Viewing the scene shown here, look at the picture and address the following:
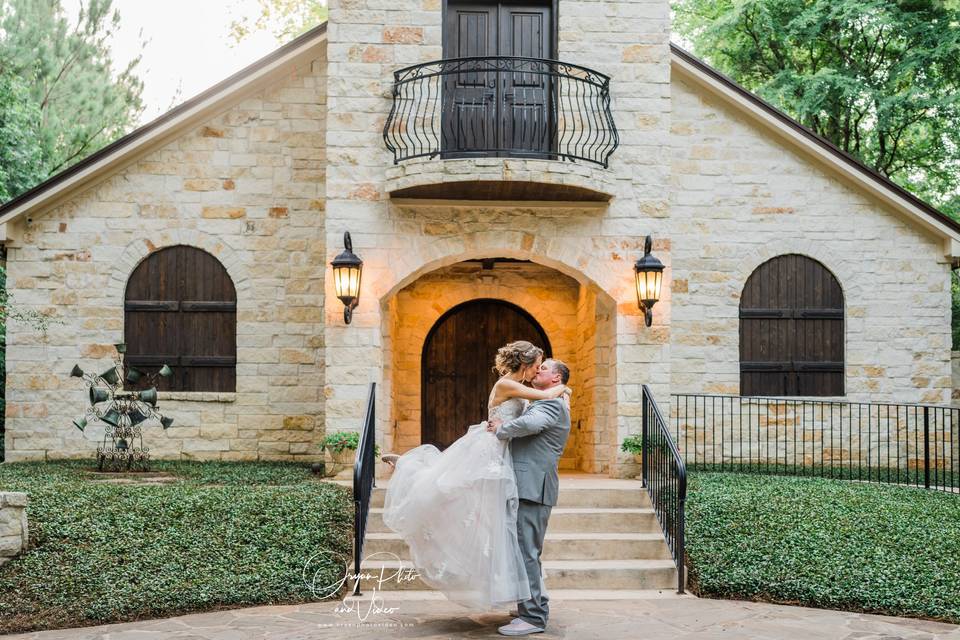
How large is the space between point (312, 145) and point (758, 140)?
5.92 metres

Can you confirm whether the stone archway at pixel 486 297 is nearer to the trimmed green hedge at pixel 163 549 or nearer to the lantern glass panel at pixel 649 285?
the lantern glass panel at pixel 649 285

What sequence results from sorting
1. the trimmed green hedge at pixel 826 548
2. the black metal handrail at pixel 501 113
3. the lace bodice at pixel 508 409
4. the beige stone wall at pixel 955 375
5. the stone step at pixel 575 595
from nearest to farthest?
1. the lace bodice at pixel 508 409
2. the trimmed green hedge at pixel 826 548
3. the stone step at pixel 575 595
4. the black metal handrail at pixel 501 113
5. the beige stone wall at pixel 955 375

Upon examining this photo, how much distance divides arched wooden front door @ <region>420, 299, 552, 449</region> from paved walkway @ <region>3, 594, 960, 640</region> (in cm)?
613

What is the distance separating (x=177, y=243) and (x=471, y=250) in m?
4.22

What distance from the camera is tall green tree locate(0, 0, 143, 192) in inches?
763

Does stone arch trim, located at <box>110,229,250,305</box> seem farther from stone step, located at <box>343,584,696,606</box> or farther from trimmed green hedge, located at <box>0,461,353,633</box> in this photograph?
stone step, located at <box>343,584,696,606</box>

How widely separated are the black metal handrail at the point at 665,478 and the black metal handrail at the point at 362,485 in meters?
2.44

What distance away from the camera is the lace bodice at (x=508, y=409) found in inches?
236

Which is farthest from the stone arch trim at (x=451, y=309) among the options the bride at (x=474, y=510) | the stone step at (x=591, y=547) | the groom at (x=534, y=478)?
the groom at (x=534, y=478)

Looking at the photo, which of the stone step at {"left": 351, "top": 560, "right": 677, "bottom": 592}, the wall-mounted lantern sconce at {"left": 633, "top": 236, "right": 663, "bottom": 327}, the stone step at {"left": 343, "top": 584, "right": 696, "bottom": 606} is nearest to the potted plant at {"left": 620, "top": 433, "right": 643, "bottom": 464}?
the wall-mounted lantern sconce at {"left": 633, "top": 236, "right": 663, "bottom": 327}

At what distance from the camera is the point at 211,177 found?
478 inches

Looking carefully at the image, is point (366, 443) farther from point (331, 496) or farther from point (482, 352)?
point (482, 352)

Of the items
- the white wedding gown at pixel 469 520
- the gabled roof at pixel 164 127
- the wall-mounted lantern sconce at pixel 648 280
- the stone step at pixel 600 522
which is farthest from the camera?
the gabled roof at pixel 164 127

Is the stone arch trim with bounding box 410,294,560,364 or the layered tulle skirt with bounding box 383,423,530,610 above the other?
the stone arch trim with bounding box 410,294,560,364
